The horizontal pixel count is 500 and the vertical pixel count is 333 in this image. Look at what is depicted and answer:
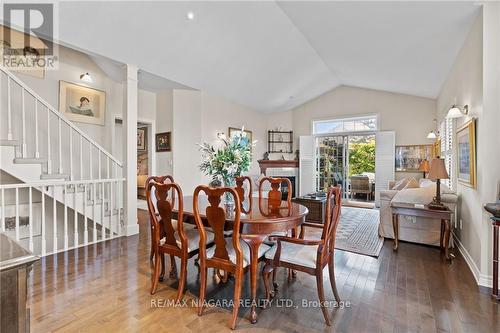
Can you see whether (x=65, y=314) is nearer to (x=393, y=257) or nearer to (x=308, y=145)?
(x=393, y=257)

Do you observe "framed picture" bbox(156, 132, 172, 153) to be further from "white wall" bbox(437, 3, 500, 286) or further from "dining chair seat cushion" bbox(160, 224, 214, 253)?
"white wall" bbox(437, 3, 500, 286)

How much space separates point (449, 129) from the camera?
431 cm

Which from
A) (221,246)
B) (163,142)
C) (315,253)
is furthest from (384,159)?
(221,246)

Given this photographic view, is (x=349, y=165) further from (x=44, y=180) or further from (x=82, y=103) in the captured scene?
(x=44, y=180)

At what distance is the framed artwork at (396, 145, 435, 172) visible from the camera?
6.04 metres

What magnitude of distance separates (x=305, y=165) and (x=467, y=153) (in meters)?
4.64

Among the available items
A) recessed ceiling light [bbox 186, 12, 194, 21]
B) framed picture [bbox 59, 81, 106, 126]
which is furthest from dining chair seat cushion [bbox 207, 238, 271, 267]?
framed picture [bbox 59, 81, 106, 126]

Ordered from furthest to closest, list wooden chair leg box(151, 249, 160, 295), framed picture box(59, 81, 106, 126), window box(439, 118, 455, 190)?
1. framed picture box(59, 81, 106, 126)
2. window box(439, 118, 455, 190)
3. wooden chair leg box(151, 249, 160, 295)

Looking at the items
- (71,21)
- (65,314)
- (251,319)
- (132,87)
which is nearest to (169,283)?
(65,314)

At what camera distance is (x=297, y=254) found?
201cm

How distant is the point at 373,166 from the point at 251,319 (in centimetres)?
632

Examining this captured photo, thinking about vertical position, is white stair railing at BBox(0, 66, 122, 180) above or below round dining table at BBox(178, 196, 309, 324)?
above

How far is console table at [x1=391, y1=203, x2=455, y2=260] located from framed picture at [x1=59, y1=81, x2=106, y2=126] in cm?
538

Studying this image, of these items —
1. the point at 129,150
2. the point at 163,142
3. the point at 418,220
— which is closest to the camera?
the point at 418,220
